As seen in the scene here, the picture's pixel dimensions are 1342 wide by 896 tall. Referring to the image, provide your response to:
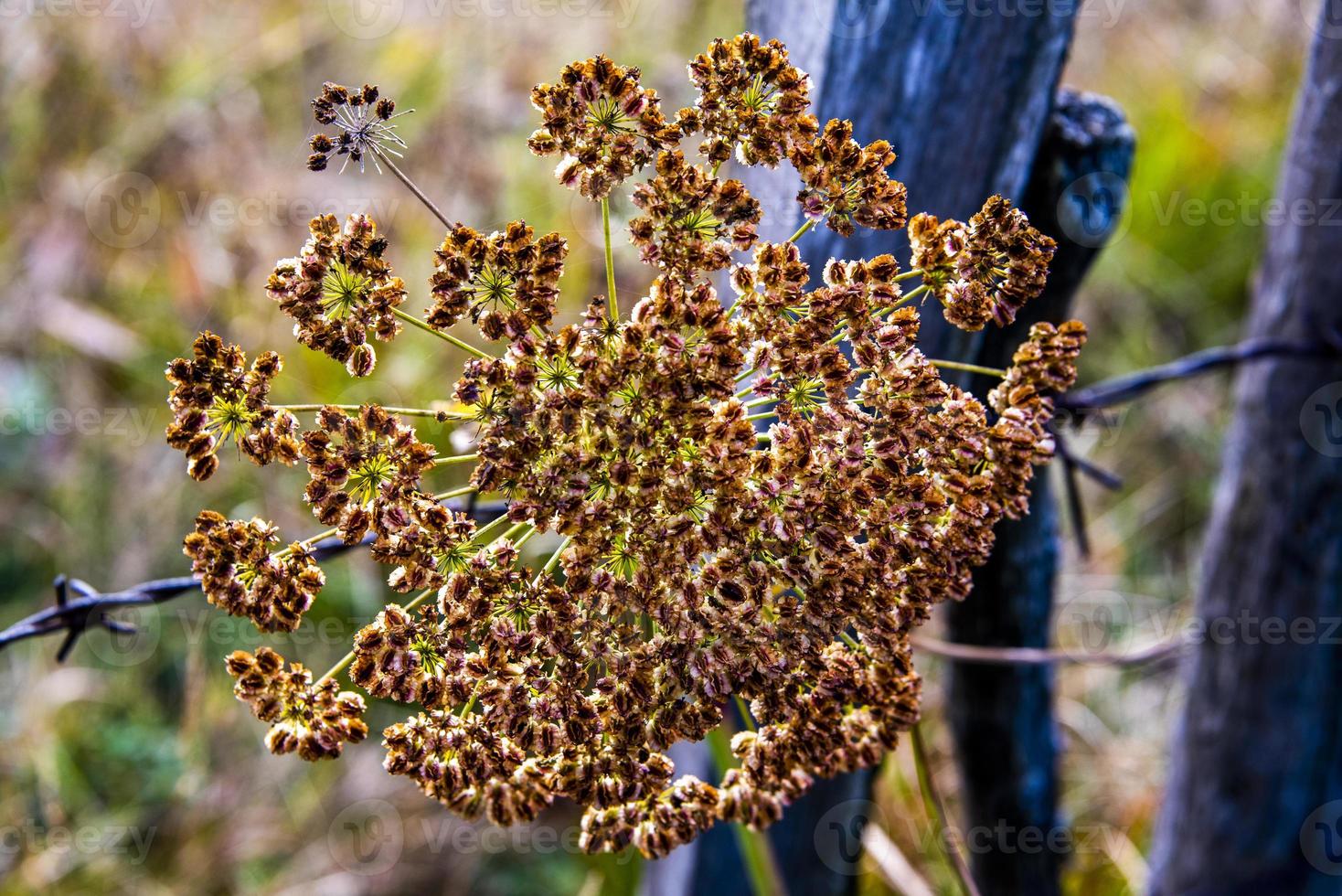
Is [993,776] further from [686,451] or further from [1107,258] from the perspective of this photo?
[1107,258]

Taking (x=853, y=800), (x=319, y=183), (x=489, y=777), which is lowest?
(x=853, y=800)

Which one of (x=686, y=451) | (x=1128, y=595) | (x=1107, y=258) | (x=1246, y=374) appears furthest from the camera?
(x=1107, y=258)

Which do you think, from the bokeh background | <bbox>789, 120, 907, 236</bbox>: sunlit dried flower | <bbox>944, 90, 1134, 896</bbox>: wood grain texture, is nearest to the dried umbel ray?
<bbox>789, 120, 907, 236</bbox>: sunlit dried flower

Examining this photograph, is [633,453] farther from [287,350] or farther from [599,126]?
[287,350]

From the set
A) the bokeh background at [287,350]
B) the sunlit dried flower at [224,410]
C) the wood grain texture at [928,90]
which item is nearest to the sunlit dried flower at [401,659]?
the sunlit dried flower at [224,410]

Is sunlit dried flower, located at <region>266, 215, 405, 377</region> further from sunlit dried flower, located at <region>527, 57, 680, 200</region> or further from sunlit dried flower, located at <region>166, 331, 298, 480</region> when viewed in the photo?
sunlit dried flower, located at <region>527, 57, 680, 200</region>

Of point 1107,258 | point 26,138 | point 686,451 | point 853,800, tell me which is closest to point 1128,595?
point 1107,258

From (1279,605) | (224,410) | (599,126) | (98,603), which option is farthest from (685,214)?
(1279,605)
